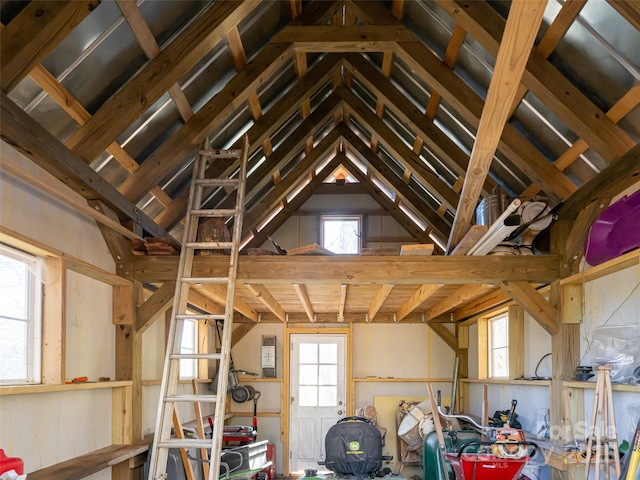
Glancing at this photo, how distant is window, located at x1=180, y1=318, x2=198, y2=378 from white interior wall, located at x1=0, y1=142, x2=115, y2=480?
304 cm

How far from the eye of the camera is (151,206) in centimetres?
645

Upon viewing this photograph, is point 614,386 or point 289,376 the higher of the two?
point 614,386

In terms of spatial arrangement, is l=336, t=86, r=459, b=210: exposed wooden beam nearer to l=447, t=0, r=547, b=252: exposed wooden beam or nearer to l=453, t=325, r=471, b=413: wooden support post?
l=447, t=0, r=547, b=252: exposed wooden beam

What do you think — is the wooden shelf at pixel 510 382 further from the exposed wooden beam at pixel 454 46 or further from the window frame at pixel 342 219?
the exposed wooden beam at pixel 454 46

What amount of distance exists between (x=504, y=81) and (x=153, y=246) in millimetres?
3529

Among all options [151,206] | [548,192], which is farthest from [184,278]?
[548,192]

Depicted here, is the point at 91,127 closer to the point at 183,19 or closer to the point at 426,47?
the point at 183,19

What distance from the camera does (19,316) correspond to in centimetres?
423

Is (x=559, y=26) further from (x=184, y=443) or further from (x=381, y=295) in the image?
(x=381, y=295)

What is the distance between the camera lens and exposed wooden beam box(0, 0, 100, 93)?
3389 mm

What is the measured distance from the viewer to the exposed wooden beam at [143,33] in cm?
397

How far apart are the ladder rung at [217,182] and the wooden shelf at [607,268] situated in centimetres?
305

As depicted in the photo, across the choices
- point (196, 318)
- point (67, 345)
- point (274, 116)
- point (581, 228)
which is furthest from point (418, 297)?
point (67, 345)

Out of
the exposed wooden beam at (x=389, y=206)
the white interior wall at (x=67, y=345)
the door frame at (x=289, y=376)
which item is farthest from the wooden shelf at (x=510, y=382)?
the white interior wall at (x=67, y=345)
